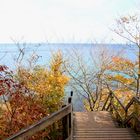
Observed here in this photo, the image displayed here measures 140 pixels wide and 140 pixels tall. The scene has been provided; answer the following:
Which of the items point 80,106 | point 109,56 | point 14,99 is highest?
point 109,56

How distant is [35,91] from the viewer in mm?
17234

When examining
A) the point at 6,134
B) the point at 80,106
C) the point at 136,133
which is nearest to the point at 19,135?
the point at 136,133

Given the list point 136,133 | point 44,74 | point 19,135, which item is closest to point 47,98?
point 44,74

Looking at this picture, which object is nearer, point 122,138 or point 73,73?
point 122,138

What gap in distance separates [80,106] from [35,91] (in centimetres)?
1868

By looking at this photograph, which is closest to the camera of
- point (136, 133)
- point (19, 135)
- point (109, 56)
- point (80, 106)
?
point (19, 135)

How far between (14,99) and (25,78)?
7.76 metres

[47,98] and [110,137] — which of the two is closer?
[110,137]

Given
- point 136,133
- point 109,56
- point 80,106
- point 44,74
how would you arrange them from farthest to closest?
point 80,106 → point 109,56 → point 44,74 → point 136,133

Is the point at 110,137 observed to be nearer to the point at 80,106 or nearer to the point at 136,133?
the point at 136,133

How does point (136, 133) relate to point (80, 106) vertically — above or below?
above

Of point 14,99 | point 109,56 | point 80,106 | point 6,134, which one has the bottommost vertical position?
point 80,106

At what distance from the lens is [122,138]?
7363 millimetres

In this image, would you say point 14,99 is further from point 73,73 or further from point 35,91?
point 73,73
